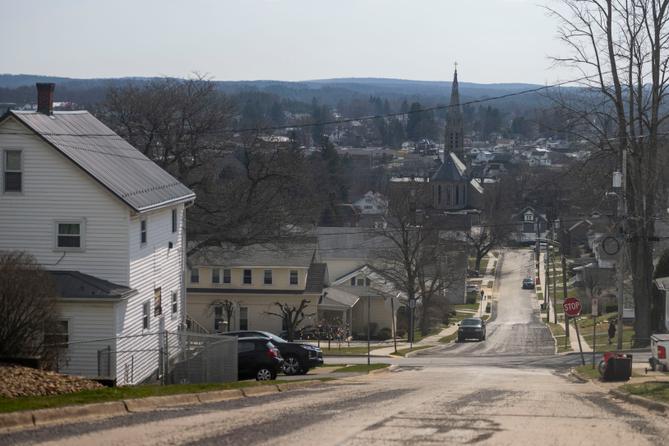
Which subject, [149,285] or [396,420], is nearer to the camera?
[396,420]

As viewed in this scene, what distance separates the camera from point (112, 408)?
→ 15.0 meters

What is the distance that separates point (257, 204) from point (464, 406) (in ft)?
102

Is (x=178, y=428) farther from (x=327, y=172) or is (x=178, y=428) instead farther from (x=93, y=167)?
(x=327, y=172)

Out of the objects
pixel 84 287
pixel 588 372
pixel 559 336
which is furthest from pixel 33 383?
pixel 559 336

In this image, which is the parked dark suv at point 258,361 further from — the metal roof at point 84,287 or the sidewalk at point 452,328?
→ the sidewalk at point 452,328

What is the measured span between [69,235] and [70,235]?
3cm

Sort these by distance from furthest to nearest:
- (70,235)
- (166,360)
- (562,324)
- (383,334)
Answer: (562,324) < (383,334) < (70,235) < (166,360)

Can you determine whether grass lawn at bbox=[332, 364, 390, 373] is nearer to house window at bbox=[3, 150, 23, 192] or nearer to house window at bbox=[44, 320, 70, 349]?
house window at bbox=[44, 320, 70, 349]

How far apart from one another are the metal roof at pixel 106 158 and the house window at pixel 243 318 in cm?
2956

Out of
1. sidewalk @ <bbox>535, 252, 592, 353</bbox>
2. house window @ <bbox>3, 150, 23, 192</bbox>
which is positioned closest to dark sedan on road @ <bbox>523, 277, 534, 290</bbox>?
sidewalk @ <bbox>535, 252, 592, 353</bbox>

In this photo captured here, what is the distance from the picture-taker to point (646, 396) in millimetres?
18984

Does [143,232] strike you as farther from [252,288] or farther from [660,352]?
[252,288]

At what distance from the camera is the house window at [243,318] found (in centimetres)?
6362

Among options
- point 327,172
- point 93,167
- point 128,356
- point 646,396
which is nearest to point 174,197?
point 93,167
